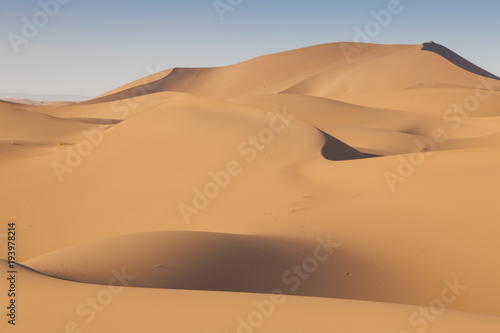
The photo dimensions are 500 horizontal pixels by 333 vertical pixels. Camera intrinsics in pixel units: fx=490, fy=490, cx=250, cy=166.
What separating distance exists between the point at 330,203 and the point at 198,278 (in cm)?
387

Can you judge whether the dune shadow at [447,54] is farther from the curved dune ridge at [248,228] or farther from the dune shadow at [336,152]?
the dune shadow at [336,152]

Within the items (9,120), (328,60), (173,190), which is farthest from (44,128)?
(328,60)

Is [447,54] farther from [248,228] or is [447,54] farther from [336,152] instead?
[248,228]

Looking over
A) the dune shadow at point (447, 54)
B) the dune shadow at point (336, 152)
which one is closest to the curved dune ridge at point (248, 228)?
the dune shadow at point (336, 152)

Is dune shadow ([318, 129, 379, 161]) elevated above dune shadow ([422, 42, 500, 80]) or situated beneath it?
situated beneath

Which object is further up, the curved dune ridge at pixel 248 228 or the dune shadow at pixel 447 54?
the dune shadow at pixel 447 54

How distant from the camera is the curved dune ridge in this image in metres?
3.42

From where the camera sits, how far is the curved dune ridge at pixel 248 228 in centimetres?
342

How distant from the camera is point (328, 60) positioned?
64.6m

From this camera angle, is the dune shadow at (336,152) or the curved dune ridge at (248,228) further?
the dune shadow at (336,152)

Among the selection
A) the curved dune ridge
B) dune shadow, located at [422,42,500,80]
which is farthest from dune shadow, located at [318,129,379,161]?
dune shadow, located at [422,42,500,80]

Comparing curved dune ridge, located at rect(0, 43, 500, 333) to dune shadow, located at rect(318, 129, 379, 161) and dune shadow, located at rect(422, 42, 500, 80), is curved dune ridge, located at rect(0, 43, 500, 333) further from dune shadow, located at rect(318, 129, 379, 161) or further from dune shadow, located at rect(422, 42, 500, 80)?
dune shadow, located at rect(422, 42, 500, 80)

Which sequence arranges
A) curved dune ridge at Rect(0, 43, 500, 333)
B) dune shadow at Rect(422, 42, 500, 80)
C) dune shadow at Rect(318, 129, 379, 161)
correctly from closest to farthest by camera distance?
curved dune ridge at Rect(0, 43, 500, 333) → dune shadow at Rect(318, 129, 379, 161) → dune shadow at Rect(422, 42, 500, 80)

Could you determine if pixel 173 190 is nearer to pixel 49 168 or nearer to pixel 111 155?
pixel 111 155
